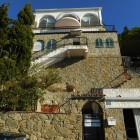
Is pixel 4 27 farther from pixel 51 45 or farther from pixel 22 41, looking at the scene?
pixel 51 45

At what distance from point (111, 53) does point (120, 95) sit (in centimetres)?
805

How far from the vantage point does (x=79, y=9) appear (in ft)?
104

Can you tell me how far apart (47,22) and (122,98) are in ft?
63.6

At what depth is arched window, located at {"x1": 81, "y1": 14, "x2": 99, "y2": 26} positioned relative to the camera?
29.9m

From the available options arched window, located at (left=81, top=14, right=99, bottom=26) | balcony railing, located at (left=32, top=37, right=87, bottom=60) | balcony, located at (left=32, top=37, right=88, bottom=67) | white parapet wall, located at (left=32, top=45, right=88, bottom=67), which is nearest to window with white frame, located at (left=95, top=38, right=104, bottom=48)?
balcony railing, located at (left=32, top=37, right=87, bottom=60)

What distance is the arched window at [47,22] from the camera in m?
30.3

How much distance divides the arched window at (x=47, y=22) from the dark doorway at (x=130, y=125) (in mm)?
18624

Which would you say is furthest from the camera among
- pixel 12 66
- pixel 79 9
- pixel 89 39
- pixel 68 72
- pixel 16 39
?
pixel 79 9

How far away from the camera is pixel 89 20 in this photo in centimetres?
3073

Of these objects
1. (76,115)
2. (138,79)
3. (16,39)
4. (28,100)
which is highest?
(16,39)

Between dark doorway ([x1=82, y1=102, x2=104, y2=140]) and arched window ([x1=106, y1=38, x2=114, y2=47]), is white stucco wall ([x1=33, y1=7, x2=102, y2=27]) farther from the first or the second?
dark doorway ([x1=82, y1=102, x2=104, y2=140])

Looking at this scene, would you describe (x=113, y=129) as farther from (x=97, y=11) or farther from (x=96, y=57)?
(x=97, y=11)

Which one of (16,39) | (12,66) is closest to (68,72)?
(16,39)

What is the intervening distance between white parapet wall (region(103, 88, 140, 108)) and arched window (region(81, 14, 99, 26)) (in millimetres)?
15910
